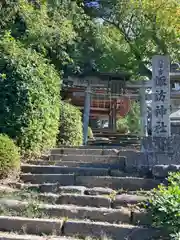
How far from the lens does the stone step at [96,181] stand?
20.9ft

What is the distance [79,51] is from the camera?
15977 mm

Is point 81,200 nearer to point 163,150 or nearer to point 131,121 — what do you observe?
point 163,150

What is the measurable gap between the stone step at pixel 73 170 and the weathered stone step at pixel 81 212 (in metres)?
1.46

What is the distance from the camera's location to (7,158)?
6.44 metres

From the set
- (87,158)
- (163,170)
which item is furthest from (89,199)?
(87,158)

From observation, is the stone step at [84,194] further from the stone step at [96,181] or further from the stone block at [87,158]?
the stone block at [87,158]

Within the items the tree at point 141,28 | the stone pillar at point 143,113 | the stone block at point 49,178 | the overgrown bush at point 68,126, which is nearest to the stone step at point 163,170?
the stone block at point 49,178

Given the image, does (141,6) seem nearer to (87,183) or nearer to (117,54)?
(117,54)

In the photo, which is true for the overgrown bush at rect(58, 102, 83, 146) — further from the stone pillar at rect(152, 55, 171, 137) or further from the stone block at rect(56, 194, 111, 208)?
the stone block at rect(56, 194, 111, 208)

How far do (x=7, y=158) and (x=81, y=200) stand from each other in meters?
1.59

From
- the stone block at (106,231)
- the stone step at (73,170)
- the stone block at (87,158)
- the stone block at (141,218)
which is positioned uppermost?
the stone block at (87,158)

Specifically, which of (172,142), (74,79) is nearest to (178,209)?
(172,142)

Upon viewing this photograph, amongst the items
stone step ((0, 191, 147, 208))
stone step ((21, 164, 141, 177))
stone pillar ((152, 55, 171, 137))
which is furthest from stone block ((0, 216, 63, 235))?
stone pillar ((152, 55, 171, 137))

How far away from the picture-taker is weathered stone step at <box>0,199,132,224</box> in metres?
5.26
